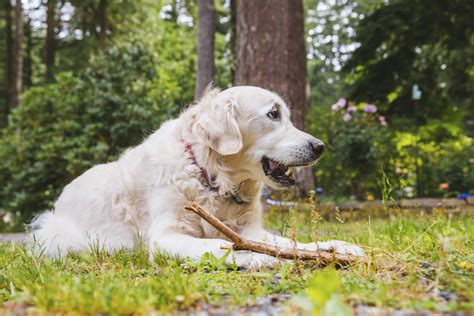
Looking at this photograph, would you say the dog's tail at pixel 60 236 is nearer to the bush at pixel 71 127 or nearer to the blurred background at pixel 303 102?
the blurred background at pixel 303 102

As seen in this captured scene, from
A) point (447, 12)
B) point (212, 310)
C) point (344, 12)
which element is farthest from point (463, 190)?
point (344, 12)

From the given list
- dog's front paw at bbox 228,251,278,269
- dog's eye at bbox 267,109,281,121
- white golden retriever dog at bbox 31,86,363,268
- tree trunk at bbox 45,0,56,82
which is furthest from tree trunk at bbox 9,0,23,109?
dog's front paw at bbox 228,251,278,269

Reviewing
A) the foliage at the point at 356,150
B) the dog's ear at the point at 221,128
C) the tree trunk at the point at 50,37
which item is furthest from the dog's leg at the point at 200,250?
the tree trunk at the point at 50,37

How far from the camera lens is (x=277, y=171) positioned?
352cm

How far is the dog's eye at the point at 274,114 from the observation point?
364cm

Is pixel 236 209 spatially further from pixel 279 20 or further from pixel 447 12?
pixel 447 12

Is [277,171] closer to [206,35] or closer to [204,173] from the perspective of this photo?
[204,173]

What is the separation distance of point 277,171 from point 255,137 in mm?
294

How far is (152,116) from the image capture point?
308 inches

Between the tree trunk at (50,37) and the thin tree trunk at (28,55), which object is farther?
the thin tree trunk at (28,55)

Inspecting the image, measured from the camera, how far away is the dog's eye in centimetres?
364

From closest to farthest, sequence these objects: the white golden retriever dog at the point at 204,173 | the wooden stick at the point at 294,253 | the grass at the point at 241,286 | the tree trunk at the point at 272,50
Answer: the grass at the point at 241,286 → the wooden stick at the point at 294,253 → the white golden retriever dog at the point at 204,173 → the tree trunk at the point at 272,50

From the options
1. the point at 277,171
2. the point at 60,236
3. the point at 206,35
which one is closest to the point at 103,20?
the point at 206,35

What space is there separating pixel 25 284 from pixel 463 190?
26.5ft
